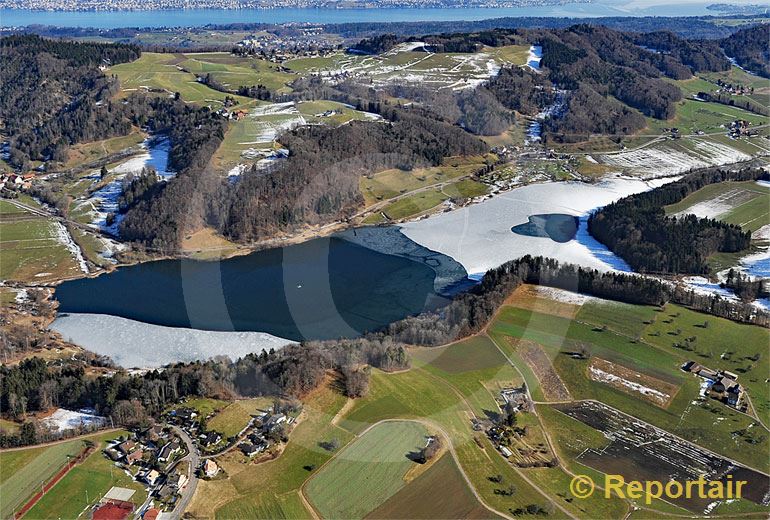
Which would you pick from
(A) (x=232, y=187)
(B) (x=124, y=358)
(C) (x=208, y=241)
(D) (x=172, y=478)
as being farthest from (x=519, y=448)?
(A) (x=232, y=187)

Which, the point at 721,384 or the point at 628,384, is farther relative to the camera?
the point at 628,384

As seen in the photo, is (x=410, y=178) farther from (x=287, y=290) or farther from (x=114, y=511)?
(x=114, y=511)

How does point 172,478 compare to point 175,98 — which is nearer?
point 172,478

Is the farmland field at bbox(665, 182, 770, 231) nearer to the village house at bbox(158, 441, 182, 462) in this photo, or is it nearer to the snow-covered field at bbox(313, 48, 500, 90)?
the snow-covered field at bbox(313, 48, 500, 90)

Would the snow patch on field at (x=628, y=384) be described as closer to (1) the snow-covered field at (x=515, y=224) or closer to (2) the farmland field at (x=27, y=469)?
(1) the snow-covered field at (x=515, y=224)

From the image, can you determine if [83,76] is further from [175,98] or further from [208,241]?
[208,241]

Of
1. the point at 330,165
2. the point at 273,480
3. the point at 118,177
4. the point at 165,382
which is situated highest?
the point at 330,165

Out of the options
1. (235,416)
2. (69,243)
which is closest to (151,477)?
(235,416)
